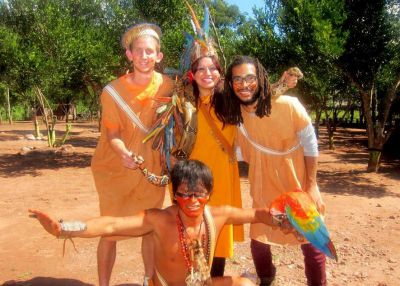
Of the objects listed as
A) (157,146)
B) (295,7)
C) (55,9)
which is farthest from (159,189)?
(55,9)

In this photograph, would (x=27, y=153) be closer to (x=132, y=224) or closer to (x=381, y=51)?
(x=381, y=51)

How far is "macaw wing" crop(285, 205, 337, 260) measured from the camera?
239cm

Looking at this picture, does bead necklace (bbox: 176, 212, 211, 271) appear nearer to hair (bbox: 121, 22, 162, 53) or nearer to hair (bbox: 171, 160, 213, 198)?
hair (bbox: 171, 160, 213, 198)

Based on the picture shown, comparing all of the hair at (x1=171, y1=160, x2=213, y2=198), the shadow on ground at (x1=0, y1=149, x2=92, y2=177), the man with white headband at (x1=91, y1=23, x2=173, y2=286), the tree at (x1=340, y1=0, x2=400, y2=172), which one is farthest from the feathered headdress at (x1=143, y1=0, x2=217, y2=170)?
the shadow on ground at (x1=0, y1=149, x2=92, y2=177)

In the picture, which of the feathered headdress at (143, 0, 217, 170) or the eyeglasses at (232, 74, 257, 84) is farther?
the feathered headdress at (143, 0, 217, 170)

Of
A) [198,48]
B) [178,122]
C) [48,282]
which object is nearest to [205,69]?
[198,48]

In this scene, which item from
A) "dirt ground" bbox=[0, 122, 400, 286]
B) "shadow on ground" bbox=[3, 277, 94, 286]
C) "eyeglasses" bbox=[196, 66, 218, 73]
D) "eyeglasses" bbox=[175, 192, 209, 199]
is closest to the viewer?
"eyeglasses" bbox=[175, 192, 209, 199]

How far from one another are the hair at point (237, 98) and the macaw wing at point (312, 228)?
0.74 metres

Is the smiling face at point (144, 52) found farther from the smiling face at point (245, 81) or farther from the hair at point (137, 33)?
the smiling face at point (245, 81)

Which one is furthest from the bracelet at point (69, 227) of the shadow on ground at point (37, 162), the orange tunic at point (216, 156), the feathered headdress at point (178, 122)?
the shadow on ground at point (37, 162)

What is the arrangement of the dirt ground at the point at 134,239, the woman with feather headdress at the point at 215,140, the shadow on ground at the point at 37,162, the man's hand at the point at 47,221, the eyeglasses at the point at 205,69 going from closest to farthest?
the man's hand at the point at 47,221 < the eyeglasses at the point at 205,69 < the woman with feather headdress at the point at 215,140 < the dirt ground at the point at 134,239 < the shadow on ground at the point at 37,162

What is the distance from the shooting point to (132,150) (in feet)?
10.0

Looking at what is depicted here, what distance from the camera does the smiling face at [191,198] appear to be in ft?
7.75

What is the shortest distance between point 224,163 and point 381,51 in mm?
8688
